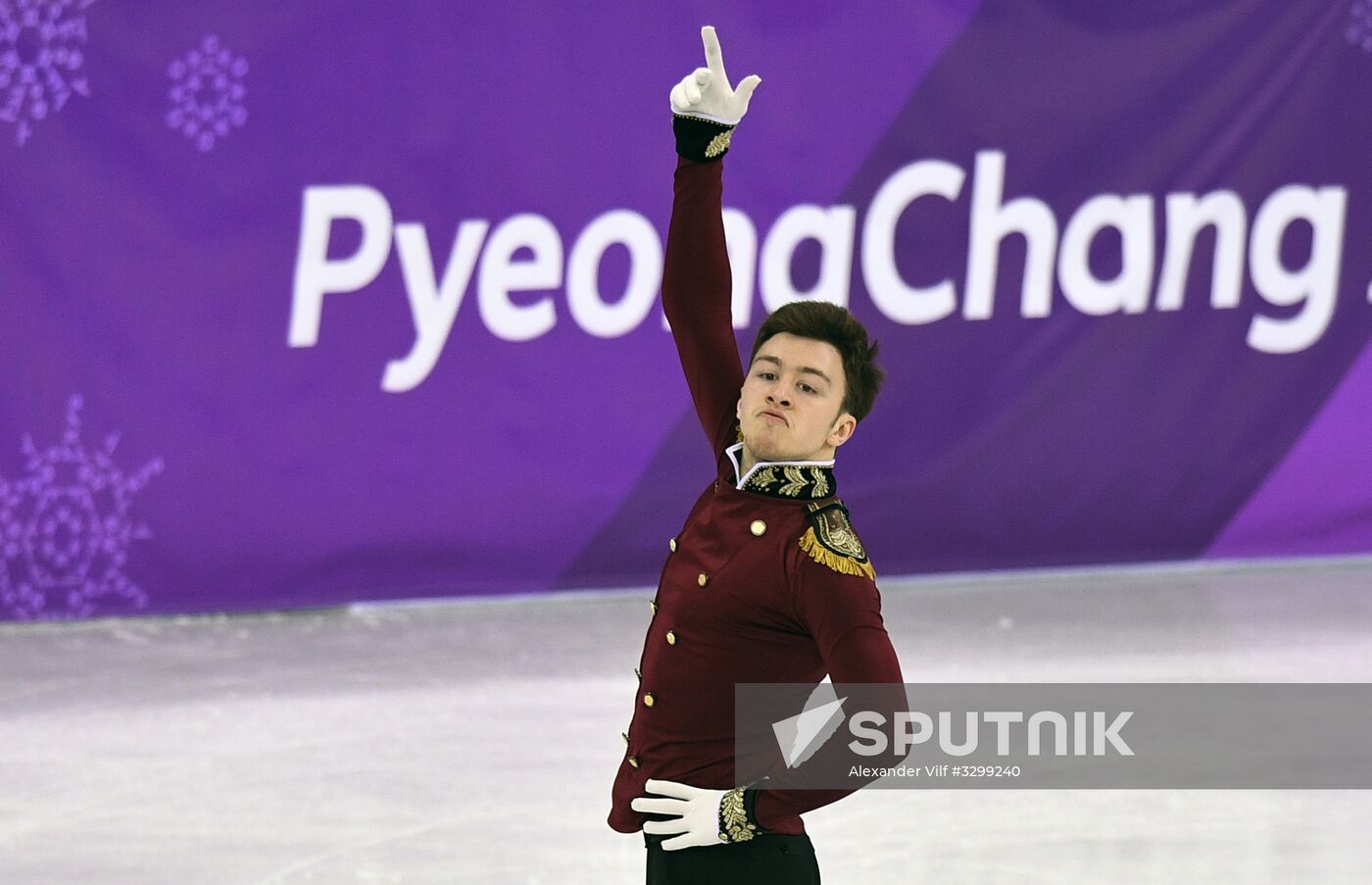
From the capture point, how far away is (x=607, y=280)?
259 inches

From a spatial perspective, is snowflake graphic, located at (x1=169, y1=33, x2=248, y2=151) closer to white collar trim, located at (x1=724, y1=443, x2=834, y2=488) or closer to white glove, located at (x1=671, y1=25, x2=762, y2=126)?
white glove, located at (x1=671, y1=25, x2=762, y2=126)

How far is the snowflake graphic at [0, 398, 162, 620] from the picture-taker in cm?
612

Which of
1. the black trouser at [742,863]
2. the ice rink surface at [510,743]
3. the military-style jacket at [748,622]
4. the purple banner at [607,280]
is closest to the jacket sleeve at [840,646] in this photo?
the military-style jacket at [748,622]

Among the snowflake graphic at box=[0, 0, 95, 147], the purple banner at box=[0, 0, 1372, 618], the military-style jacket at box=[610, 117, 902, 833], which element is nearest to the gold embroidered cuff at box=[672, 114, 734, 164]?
the military-style jacket at box=[610, 117, 902, 833]

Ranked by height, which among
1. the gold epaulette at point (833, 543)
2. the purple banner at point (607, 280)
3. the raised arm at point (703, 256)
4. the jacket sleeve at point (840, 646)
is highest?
the purple banner at point (607, 280)

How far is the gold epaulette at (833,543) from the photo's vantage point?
242 centimetres

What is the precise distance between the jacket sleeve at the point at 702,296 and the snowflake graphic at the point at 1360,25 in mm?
4937

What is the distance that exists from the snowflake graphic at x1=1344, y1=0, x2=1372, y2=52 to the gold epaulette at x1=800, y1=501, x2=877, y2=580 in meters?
5.29

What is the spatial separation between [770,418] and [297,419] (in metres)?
4.04

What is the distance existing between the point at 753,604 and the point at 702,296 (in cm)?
56

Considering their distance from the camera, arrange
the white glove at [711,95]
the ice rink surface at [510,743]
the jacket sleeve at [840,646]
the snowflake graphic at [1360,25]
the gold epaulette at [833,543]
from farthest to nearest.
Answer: the snowflake graphic at [1360,25] < the ice rink surface at [510,743] < the white glove at [711,95] < the gold epaulette at [833,543] < the jacket sleeve at [840,646]

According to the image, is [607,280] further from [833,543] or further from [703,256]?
[833,543]

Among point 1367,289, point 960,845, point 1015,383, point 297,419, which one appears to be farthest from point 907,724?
point 1367,289

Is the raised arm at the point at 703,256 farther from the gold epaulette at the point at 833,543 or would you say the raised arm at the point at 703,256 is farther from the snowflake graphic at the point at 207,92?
the snowflake graphic at the point at 207,92
